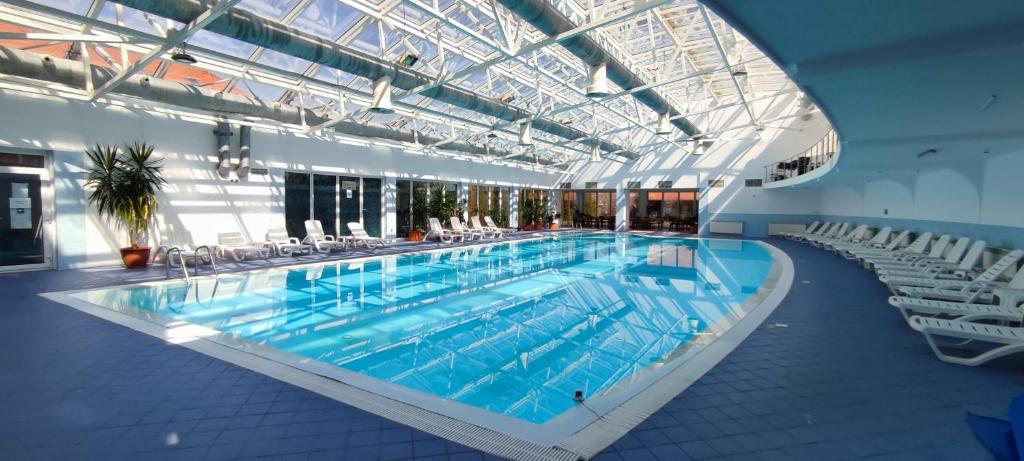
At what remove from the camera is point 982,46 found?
2.51 metres

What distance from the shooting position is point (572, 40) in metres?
6.26

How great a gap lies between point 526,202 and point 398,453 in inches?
696

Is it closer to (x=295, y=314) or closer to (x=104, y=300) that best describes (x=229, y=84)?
(x=104, y=300)

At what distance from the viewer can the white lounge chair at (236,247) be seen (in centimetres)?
908

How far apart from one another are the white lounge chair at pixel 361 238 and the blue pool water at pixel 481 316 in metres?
1.97

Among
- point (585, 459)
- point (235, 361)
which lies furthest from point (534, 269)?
point (585, 459)

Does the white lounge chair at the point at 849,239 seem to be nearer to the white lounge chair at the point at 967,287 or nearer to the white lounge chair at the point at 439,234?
the white lounge chair at the point at 967,287

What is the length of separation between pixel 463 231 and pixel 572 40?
29.1 feet

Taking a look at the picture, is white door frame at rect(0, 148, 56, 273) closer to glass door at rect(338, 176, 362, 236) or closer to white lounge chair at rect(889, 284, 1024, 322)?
glass door at rect(338, 176, 362, 236)

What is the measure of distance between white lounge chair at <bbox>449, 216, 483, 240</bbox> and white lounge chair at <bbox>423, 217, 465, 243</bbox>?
0.48 ft

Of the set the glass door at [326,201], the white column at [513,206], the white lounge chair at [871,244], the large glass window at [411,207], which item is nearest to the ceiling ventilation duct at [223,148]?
the glass door at [326,201]

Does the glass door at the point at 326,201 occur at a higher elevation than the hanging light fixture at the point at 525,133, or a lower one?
lower

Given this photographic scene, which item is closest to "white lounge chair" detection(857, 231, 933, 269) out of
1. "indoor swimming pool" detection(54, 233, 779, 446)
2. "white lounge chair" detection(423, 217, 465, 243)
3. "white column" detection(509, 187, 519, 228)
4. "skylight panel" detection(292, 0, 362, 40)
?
"indoor swimming pool" detection(54, 233, 779, 446)

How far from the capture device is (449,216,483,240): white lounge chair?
14.3m
